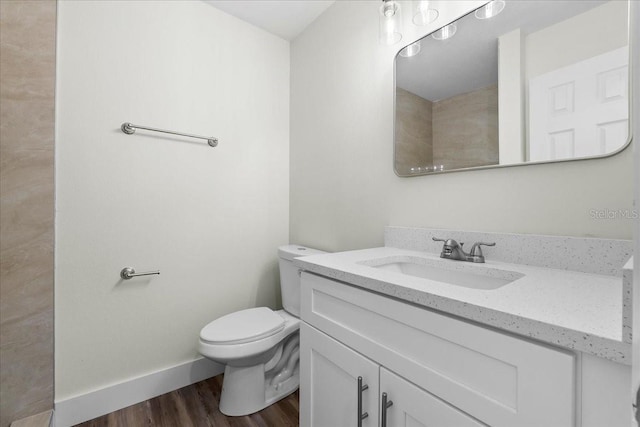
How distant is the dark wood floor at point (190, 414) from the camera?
1.36 m

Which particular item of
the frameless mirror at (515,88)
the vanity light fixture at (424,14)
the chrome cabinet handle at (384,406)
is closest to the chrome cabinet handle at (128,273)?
the chrome cabinet handle at (384,406)

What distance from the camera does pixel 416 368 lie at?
0.67m

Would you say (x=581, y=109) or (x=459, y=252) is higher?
(x=581, y=109)

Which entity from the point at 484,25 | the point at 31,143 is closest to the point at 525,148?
the point at 484,25

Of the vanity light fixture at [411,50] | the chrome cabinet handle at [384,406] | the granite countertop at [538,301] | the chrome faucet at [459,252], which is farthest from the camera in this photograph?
the vanity light fixture at [411,50]

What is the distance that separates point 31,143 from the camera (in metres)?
1.26

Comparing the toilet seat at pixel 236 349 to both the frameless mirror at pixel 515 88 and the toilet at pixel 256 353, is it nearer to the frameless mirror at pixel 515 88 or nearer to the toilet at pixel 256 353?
the toilet at pixel 256 353

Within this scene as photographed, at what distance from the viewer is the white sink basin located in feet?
2.99

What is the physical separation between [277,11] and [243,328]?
1898 mm

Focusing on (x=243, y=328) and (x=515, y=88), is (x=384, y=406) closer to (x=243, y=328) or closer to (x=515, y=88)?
(x=243, y=328)

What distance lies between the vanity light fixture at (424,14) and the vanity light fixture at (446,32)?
0.21 ft

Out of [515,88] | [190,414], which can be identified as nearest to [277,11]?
[515,88]

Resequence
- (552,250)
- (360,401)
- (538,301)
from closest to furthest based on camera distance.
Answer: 1. (538,301)
2. (360,401)
3. (552,250)

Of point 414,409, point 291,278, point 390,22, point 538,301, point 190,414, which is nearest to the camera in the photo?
point 538,301
